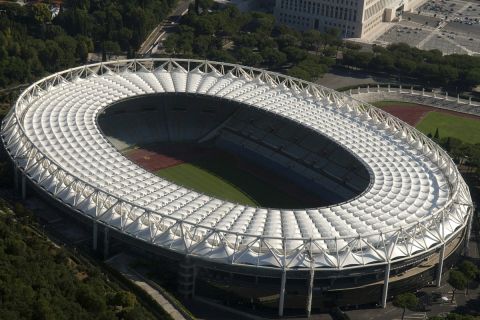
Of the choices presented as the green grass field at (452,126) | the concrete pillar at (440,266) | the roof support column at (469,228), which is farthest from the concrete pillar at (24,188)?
the green grass field at (452,126)

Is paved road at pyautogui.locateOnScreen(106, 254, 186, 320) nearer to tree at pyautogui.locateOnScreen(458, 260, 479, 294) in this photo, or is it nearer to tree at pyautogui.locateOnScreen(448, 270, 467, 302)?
tree at pyautogui.locateOnScreen(448, 270, 467, 302)

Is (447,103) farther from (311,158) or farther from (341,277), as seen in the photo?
(341,277)

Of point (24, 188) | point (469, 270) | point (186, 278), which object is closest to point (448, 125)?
point (469, 270)

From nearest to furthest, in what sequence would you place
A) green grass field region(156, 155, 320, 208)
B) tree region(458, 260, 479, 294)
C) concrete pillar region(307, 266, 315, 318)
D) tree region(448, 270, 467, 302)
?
concrete pillar region(307, 266, 315, 318), tree region(448, 270, 467, 302), tree region(458, 260, 479, 294), green grass field region(156, 155, 320, 208)

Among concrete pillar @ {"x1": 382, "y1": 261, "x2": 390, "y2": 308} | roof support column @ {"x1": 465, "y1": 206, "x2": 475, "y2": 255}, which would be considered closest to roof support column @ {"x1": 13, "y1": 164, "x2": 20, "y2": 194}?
concrete pillar @ {"x1": 382, "y1": 261, "x2": 390, "y2": 308}

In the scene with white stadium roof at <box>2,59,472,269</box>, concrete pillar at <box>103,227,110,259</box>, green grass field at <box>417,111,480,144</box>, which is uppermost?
white stadium roof at <box>2,59,472,269</box>

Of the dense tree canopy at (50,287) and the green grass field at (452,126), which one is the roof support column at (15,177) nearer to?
the dense tree canopy at (50,287)

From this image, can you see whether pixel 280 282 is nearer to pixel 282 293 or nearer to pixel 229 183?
pixel 282 293
